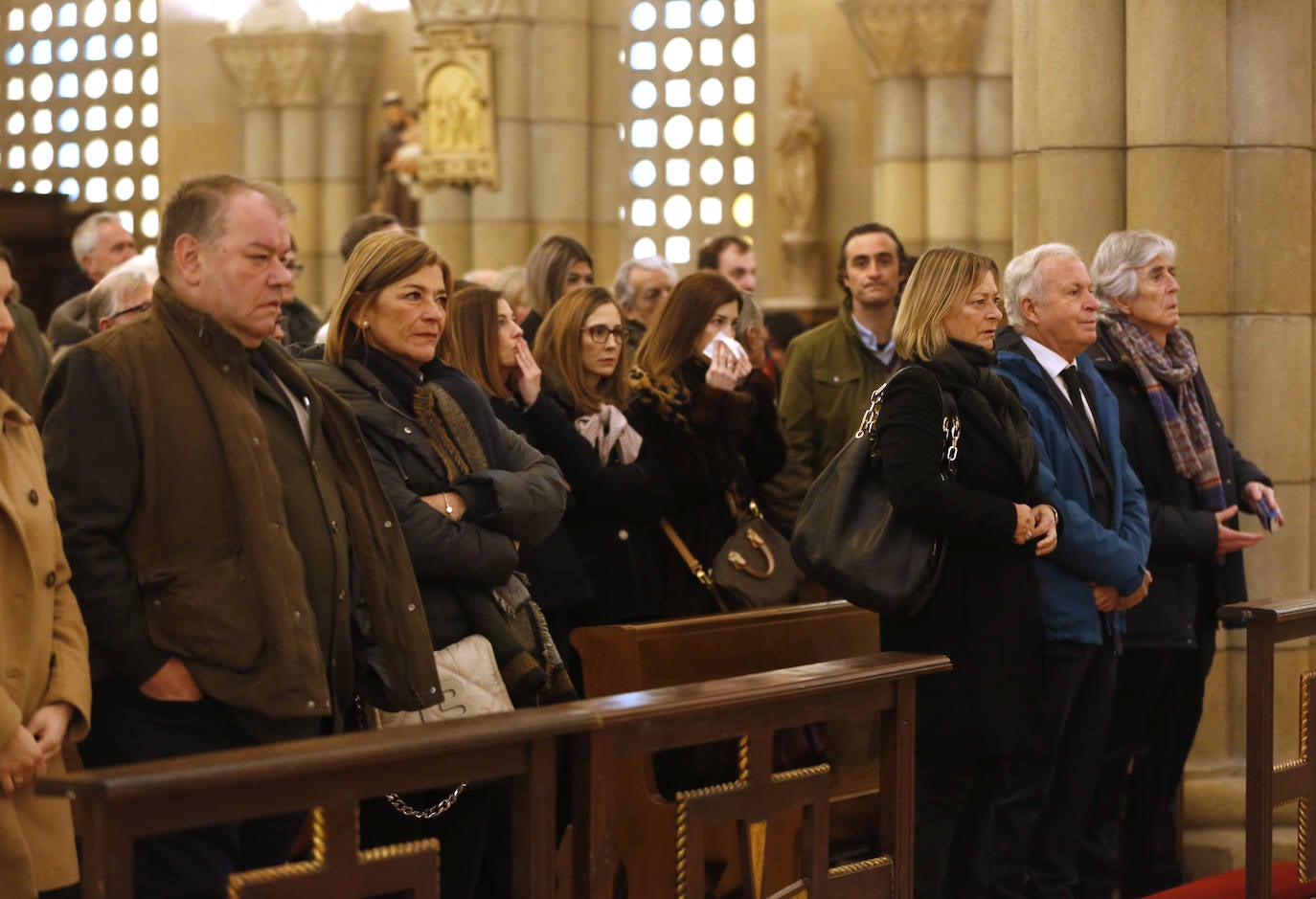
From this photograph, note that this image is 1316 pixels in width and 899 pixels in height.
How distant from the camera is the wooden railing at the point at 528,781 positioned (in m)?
2.56

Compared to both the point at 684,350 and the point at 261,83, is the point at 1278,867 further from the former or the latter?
the point at 261,83

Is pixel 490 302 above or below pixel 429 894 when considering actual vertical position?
above

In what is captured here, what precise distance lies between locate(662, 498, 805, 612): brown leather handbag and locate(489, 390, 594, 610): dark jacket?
1.87 feet

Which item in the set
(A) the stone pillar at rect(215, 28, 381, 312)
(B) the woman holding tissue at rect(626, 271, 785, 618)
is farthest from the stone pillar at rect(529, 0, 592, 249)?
(B) the woman holding tissue at rect(626, 271, 785, 618)

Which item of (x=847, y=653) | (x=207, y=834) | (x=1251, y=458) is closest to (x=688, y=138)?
(x=1251, y=458)

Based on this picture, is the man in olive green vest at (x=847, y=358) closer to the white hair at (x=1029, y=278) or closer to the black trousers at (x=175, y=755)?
the white hair at (x=1029, y=278)

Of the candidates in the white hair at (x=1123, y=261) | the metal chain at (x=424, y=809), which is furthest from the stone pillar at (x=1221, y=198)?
the metal chain at (x=424, y=809)

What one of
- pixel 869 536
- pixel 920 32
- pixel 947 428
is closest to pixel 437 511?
pixel 869 536

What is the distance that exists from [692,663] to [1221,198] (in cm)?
262

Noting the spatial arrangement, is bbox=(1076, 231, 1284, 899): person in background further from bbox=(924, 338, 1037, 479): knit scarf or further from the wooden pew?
bbox=(924, 338, 1037, 479): knit scarf

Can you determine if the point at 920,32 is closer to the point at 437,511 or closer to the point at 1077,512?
the point at 1077,512

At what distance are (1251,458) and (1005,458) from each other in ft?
6.50

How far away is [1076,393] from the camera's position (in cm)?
502

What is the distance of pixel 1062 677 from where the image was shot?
474 cm
